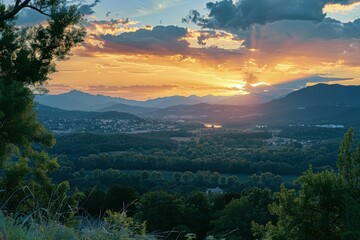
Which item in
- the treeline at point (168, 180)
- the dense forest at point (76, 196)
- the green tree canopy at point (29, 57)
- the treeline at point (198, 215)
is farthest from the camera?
the treeline at point (168, 180)

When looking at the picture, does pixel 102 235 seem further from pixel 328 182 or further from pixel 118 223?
pixel 328 182

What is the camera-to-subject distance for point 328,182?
1581cm

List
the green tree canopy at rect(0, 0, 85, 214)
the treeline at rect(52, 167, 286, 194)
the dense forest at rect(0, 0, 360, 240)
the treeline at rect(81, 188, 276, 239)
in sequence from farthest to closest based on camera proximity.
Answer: the treeline at rect(52, 167, 286, 194) < the treeline at rect(81, 188, 276, 239) < the green tree canopy at rect(0, 0, 85, 214) < the dense forest at rect(0, 0, 360, 240)

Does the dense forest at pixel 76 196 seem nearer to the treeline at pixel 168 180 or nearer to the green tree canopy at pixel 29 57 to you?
the green tree canopy at pixel 29 57

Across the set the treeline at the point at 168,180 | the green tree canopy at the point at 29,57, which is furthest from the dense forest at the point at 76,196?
the treeline at the point at 168,180

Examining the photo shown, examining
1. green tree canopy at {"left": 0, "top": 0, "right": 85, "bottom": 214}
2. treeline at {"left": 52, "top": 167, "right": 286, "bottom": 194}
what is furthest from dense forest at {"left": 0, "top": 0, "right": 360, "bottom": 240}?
treeline at {"left": 52, "top": 167, "right": 286, "bottom": 194}

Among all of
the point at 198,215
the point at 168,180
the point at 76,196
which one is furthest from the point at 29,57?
the point at 168,180

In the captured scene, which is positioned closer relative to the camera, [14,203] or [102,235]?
[102,235]

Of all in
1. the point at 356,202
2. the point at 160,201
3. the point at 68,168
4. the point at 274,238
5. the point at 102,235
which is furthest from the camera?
the point at 68,168

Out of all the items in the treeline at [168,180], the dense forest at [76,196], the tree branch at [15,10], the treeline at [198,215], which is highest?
the tree branch at [15,10]

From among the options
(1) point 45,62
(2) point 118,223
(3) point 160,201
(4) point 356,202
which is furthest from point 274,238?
(3) point 160,201

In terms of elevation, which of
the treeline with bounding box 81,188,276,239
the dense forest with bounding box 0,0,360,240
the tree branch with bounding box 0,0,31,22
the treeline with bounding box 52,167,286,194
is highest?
the tree branch with bounding box 0,0,31,22

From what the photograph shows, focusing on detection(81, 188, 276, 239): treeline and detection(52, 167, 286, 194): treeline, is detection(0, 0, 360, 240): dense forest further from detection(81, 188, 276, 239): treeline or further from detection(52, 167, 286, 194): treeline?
detection(52, 167, 286, 194): treeline

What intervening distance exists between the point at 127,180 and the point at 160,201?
36.6 meters
